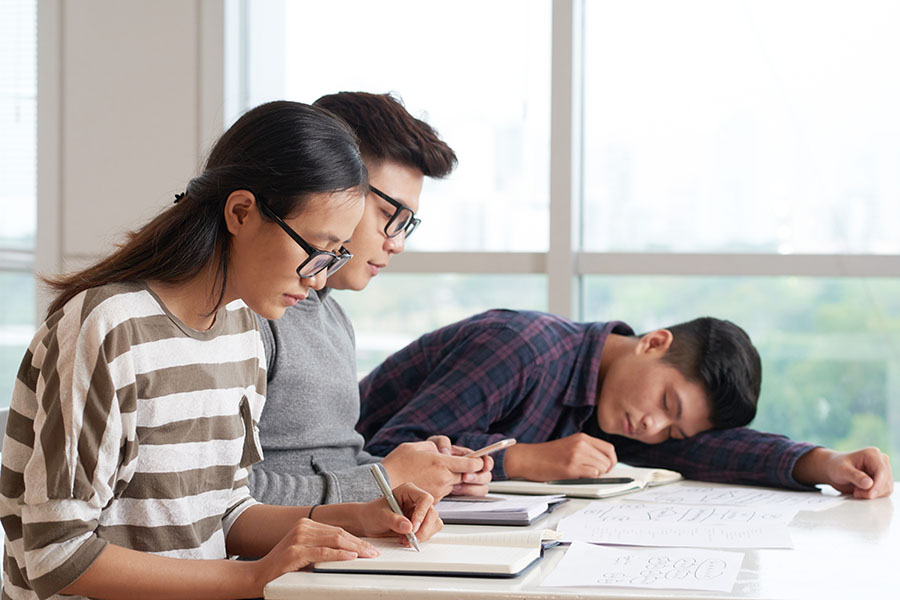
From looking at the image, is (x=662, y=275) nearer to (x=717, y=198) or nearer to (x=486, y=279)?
(x=717, y=198)

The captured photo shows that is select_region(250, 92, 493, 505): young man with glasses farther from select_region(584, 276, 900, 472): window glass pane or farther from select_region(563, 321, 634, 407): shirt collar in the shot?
select_region(584, 276, 900, 472): window glass pane

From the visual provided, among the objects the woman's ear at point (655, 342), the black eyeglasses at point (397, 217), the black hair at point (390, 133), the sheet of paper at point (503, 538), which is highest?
the black hair at point (390, 133)

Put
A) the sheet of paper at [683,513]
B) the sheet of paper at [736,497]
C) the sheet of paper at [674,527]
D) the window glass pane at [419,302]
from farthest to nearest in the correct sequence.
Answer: the window glass pane at [419,302]
the sheet of paper at [736,497]
the sheet of paper at [683,513]
the sheet of paper at [674,527]

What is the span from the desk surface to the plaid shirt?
1.57 feet

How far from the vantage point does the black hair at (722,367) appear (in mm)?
1947

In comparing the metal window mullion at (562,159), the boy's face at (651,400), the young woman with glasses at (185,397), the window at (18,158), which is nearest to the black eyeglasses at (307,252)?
the young woman with glasses at (185,397)

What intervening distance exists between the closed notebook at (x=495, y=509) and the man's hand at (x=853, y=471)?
1.89ft

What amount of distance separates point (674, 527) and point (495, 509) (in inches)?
10.0

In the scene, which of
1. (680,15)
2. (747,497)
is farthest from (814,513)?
(680,15)

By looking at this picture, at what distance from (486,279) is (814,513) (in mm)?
1651

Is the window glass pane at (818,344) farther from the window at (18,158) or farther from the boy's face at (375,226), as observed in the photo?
the window at (18,158)

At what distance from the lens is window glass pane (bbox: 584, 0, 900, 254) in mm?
2877

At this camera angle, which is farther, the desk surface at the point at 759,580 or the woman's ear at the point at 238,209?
the woman's ear at the point at 238,209

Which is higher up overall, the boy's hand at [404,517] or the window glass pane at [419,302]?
the window glass pane at [419,302]
